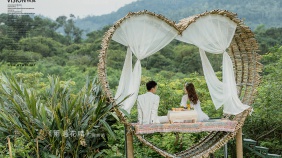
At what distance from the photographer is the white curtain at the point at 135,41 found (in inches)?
224

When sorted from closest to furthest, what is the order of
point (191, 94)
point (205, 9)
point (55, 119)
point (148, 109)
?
1. point (55, 119)
2. point (148, 109)
3. point (191, 94)
4. point (205, 9)

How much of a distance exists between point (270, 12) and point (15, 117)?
2333 cm

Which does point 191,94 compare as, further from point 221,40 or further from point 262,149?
point 262,149

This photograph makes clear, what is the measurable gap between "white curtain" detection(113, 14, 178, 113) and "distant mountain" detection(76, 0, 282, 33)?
1941 cm

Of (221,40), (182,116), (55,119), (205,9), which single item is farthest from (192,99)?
(205,9)

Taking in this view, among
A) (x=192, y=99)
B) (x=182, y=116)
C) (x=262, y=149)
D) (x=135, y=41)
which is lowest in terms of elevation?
(x=262, y=149)

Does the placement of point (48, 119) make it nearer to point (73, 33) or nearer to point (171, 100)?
point (171, 100)

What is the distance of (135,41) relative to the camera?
5777 millimetres

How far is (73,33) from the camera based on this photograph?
1056 inches

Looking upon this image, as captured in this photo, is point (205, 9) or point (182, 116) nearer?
point (182, 116)

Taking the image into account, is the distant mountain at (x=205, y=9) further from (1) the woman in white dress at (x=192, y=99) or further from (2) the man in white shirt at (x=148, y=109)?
(2) the man in white shirt at (x=148, y=109)

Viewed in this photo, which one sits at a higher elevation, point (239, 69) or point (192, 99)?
point (239, 69)

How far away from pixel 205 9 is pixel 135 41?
23745 mm

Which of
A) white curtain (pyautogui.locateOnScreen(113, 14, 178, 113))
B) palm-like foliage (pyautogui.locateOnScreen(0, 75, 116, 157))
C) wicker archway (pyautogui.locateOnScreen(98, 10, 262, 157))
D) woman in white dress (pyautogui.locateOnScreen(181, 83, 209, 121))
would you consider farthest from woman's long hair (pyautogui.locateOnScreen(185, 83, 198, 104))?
palm-like foliage (pyautogui.locateOnScreen(0, 75, 116, 157))
